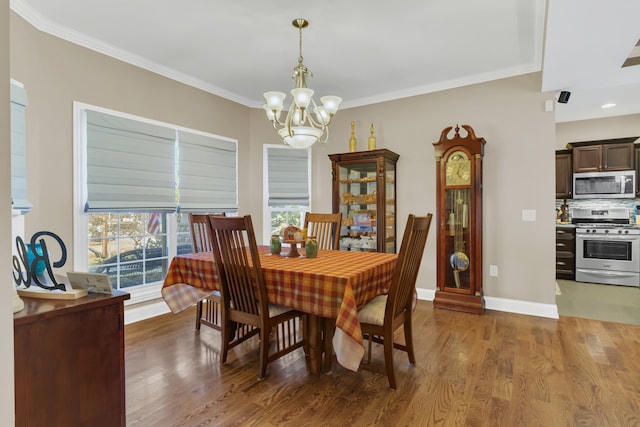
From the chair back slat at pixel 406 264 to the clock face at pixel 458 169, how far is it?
1.79m

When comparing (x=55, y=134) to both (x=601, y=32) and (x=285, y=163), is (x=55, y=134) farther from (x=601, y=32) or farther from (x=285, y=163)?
(x=601, y=32)

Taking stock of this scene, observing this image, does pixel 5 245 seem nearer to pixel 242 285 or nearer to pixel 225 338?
pixel 242 285

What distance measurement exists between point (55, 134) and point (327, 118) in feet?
7.38

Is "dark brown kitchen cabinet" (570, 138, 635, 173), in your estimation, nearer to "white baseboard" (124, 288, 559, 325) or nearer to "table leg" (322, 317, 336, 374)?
"white baseboard" (124, 288, 559, 325)

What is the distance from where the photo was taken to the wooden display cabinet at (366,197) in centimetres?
406

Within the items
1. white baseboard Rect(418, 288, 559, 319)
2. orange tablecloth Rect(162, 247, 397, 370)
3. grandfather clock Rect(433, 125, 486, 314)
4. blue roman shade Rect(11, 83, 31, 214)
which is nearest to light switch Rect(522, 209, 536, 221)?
grandfather clock Rect(433, 125, 486, 314)

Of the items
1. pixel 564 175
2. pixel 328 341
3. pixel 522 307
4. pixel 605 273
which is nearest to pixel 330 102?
pixel 328 341

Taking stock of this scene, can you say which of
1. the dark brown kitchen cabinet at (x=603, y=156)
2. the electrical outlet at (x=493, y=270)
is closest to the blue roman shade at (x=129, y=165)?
the electrical outlet at (x=493, y=270)

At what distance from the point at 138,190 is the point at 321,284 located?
236cm

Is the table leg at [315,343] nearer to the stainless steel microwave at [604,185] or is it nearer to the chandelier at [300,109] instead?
the chandelier at [300,109]

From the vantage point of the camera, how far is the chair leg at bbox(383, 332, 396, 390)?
2.06 metres

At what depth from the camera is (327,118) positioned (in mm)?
2717

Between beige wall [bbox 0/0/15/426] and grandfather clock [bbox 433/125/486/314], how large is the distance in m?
3.60

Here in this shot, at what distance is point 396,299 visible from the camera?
2088 millimetres
